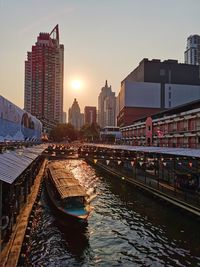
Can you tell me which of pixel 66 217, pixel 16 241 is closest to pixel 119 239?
pixel 66 217

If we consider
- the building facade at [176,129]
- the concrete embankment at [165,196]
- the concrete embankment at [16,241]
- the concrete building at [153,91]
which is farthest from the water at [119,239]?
the concrete building at [153,91]

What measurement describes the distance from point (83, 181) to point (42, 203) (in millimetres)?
22310

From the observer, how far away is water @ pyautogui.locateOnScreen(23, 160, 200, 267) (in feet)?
72.9

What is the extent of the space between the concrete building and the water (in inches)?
5041

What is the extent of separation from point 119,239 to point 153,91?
14684 cm

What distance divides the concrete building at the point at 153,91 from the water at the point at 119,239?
12804 cm

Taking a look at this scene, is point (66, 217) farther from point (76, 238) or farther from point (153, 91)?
point (153, 91)

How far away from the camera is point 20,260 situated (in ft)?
63.2

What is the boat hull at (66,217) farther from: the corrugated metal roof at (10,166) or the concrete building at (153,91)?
the concrete building at (153,91)

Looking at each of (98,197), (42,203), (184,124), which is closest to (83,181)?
(98,197)

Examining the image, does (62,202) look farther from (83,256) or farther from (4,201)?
(4,201)

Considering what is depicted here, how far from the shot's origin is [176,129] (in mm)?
75250

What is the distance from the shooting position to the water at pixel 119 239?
72.9 feet

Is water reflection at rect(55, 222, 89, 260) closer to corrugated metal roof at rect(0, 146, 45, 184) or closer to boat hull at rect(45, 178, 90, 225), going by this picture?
boat hull at rect(45, 178, 90, 225)
